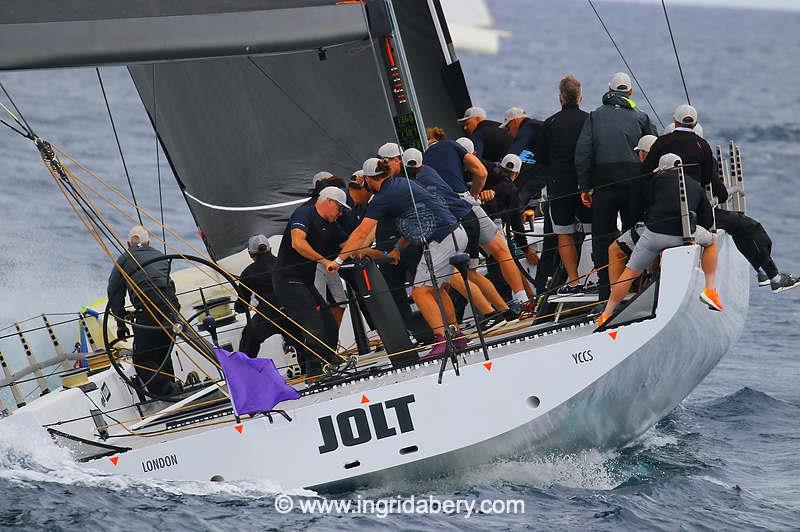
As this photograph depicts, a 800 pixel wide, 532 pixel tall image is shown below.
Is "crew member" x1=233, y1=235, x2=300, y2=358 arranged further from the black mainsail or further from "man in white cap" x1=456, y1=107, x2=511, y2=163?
"man in white cap" x1=456, y1=107, x2=511, y2=163

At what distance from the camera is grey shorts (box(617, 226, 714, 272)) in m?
7.50

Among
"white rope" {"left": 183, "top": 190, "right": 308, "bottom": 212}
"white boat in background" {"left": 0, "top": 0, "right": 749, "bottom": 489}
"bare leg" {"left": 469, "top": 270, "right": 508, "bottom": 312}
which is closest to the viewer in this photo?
"white boat in background" {"left": 0, "top": 0, "right": 749, "bottom": 489}

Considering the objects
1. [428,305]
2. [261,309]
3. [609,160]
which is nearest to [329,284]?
[261,309]

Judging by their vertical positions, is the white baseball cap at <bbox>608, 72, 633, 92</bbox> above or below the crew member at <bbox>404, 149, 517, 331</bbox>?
above

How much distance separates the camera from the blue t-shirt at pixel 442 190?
26.4 ft

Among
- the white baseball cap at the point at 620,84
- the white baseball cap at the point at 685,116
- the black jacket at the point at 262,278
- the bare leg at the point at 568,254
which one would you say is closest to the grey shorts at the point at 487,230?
the bare leg at the point at 568,254

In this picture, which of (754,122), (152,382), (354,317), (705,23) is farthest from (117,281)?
(705,23)

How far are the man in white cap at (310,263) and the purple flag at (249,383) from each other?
2.25ft

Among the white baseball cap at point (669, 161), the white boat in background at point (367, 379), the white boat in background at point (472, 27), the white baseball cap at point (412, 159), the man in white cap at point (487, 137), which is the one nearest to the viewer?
the white boat in background at point (367, 379)

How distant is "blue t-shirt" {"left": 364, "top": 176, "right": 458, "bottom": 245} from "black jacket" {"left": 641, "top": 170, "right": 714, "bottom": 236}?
116 cm

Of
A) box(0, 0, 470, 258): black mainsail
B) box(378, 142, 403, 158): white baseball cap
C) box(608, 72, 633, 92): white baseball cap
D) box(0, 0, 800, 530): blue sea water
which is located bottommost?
box(0, 0, 800, 530): blue sea water

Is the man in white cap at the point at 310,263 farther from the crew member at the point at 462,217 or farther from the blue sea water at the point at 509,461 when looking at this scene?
the blue sea water at the point at 509,461

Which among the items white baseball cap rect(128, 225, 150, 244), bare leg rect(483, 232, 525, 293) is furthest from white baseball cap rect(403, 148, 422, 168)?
white baseball cap rect(128, 225, 150, 244)

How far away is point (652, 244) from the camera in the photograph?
7562 mm
